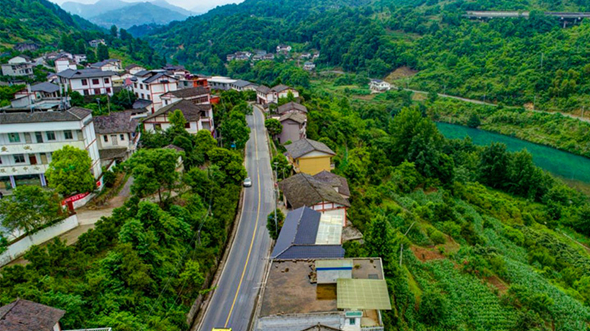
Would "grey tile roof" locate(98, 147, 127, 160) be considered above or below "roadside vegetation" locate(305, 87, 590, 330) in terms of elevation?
above

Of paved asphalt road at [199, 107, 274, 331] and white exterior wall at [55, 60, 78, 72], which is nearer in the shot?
paved asphalt road at [199, 107, 274, 331]

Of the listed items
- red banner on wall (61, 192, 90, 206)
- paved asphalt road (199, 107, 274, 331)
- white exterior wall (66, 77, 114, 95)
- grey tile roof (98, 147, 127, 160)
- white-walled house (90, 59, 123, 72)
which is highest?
white-walled house (90, 59, 123, 72)

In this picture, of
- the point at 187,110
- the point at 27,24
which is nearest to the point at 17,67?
the point at 187,110

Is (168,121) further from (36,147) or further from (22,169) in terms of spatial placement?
(22,169)

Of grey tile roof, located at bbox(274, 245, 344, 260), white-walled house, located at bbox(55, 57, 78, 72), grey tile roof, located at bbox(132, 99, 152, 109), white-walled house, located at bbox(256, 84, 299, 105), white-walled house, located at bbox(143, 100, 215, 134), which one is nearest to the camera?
grey tile roof, located at bbox(274, 245, 344, 260)

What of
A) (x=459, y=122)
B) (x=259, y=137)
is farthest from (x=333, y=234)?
(x=459, y=122)

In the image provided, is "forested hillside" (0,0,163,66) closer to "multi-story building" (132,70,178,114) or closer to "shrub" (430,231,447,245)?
"multi-story building" (132,70,178,114)

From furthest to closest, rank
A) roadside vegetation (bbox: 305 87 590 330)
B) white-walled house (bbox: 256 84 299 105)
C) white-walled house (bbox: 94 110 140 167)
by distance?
white-walled house (bbox: 256 84 299 105) < white-walled house (bbox: 94 110 140 167) < roadside vegetation (bbox: 305 87 590 330)

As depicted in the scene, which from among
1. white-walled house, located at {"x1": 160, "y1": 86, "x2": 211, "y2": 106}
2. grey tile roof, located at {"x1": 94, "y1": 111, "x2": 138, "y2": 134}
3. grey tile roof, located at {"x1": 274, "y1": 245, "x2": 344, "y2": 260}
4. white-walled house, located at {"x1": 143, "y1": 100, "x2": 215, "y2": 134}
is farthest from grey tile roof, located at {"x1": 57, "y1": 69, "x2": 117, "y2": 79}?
grey tile roof, located at {"x1": 274, "y1": 245, "x2": 344, "y2": 260}
